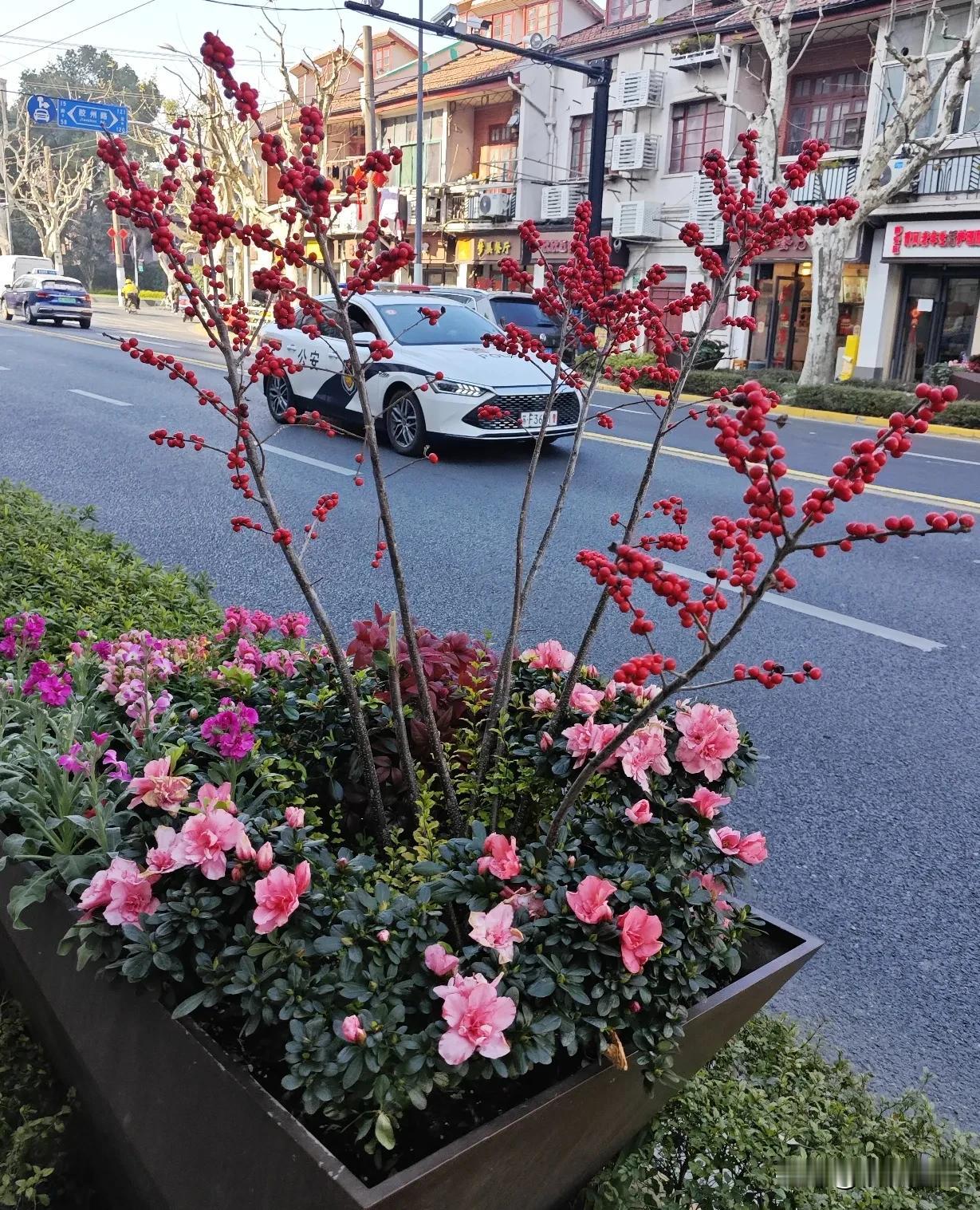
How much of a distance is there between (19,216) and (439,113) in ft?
191

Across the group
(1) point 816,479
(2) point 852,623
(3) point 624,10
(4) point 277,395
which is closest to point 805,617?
(2) point 852,623

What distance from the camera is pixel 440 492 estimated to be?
983 centimetres

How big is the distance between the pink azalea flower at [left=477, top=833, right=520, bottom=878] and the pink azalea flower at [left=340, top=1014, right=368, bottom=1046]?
362 mm

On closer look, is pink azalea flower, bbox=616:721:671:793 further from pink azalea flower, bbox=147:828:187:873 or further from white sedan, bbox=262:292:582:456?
white sedan, bbox=262:292:582:456

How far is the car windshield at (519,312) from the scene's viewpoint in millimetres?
17672

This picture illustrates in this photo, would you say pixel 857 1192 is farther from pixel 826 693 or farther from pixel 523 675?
pixel 826 693

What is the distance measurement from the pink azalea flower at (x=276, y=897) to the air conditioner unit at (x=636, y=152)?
110 feet

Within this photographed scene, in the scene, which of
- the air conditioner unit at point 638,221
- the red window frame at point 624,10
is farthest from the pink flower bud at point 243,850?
the red window frame at point 624,10

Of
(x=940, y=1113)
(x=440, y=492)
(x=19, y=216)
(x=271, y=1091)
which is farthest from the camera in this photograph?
(x=19, y=216)

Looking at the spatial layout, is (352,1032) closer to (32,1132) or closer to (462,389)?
(32,1132)

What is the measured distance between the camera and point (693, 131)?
1236 inches

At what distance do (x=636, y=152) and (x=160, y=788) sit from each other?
33.4m

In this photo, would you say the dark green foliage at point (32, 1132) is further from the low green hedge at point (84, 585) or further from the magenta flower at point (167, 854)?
the low green hedge at point (84, 585)

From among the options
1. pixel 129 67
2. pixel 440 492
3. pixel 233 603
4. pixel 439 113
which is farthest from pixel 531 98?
pixel 129 67
